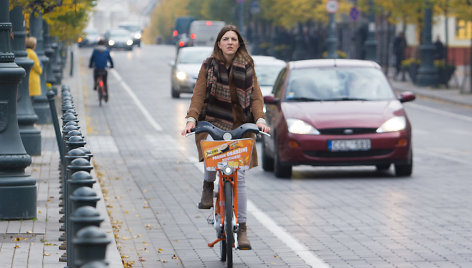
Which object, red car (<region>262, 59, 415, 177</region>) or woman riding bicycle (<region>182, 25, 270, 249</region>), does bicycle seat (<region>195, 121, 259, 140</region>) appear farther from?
red car (<region>262, 59, 415, 177</region>)

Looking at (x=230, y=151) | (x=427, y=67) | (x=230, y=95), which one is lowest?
(x=427, y=67)

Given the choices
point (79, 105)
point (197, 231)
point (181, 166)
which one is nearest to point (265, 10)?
point (79, 105)

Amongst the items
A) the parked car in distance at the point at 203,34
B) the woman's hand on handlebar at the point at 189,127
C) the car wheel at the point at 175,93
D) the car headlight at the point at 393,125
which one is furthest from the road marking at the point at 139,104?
the woman's hand on handlebar at the point at 189,127

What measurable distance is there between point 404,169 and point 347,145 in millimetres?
901

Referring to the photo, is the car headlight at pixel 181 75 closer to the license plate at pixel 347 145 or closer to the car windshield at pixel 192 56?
the car windshield at pixel 192 56

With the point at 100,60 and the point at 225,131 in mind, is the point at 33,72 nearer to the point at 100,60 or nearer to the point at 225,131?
the point at 100,60

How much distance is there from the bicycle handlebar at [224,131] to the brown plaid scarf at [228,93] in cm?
22

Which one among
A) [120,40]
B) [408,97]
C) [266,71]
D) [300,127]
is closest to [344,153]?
[300,127]

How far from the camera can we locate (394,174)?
1517 cm

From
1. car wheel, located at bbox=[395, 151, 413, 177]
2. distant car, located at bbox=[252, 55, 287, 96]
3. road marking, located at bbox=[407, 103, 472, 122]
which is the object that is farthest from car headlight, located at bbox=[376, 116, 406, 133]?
road marking, located at bbox=[407, 103, 472, 122]

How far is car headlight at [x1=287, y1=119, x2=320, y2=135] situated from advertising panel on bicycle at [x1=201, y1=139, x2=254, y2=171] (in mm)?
6258

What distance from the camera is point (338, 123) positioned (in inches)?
561

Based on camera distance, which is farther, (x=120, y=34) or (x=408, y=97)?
(x=120, y=34)

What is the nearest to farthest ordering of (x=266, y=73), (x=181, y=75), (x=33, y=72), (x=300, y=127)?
1. (x=300, y=127)
2. (x=33, y=72)
3. (x=266, y=73)
4. (x=181, y=75)
